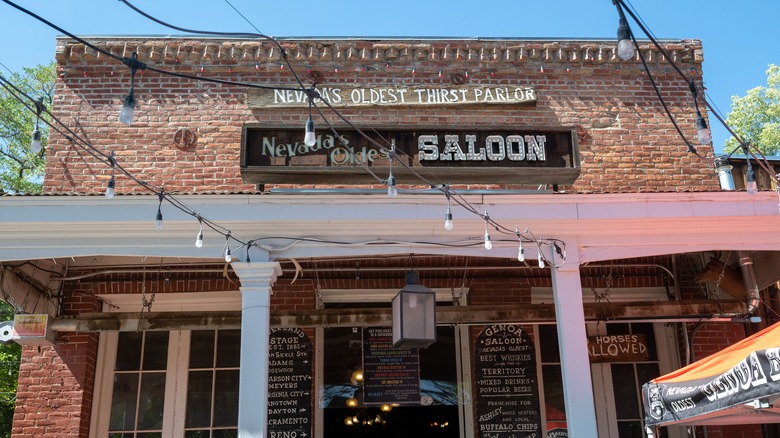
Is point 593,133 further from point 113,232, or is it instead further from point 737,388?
point 113,232

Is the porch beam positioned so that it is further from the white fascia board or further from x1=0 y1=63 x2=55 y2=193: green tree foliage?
x1=0 y1=63 x2=55 y2=193: green tree foliage

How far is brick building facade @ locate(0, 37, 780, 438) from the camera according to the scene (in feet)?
24.7

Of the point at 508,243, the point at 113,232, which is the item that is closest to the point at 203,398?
the point at 113,232

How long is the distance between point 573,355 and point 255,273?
3.19 meters

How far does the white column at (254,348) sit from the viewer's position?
22.6ft

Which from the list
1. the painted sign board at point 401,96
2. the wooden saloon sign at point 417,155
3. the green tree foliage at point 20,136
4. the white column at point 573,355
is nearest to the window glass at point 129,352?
the wooden saloon sign at point 417,155

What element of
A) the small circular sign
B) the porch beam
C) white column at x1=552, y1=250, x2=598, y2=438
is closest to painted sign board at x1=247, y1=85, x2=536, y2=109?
the small circular sign

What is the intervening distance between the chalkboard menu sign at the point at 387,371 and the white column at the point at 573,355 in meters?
2.68

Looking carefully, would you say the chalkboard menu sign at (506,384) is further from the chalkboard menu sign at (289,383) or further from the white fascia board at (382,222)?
the white fascia board at (382,222)

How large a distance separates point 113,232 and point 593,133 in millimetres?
6568

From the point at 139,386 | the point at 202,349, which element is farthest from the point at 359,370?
the point at 139,386

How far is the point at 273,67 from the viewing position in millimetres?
10578

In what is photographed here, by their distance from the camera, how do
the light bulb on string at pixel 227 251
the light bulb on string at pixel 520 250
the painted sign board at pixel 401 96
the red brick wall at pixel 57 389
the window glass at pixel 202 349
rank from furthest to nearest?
1. the painted sign board at pixel 401 96
2. the window glass at pixel 202 349
3. the red brick wall at pixel 57 389
4. the light bulb on string at pixel 520 250
5. the light bulb on string at pixel 227 251

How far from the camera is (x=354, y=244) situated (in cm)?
761
